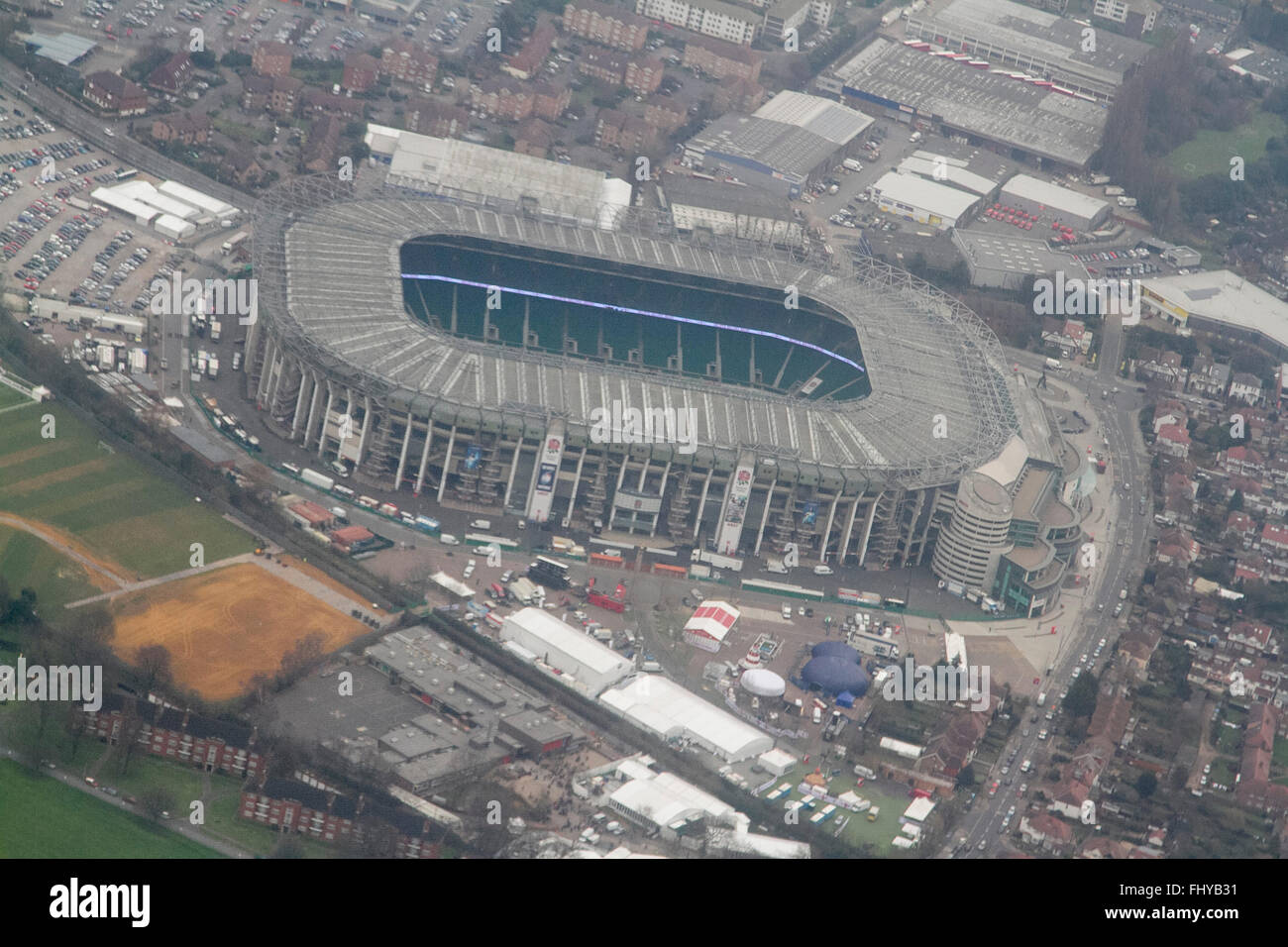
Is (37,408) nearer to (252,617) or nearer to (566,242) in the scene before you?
(252,617)

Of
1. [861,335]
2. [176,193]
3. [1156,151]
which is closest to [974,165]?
[1156,151]

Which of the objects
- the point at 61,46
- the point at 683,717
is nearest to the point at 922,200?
the point at 61,46

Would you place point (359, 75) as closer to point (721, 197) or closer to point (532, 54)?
point (532, 54)

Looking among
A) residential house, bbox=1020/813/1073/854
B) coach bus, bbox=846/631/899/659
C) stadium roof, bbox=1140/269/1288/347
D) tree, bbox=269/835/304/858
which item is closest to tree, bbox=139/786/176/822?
tree, bbox=269/835/304/858

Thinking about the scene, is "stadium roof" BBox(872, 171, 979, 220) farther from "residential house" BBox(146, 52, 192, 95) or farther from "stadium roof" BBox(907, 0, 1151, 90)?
"residential house" BBox(146, 52, 192, 95)

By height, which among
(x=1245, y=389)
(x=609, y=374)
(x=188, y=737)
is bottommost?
(x=188, y=737)
